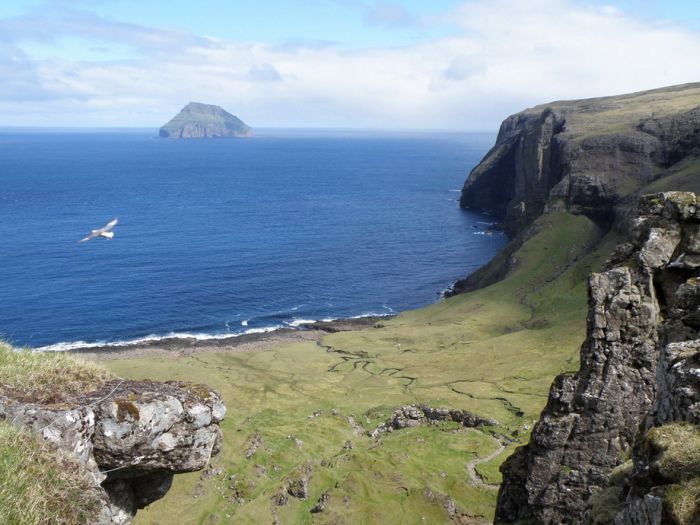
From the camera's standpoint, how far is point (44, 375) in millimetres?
16703

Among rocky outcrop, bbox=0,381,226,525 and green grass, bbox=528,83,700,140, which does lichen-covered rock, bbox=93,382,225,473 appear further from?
green grass, bbox=528,83,700,140

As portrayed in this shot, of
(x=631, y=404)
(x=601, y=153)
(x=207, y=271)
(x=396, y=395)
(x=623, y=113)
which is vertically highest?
(x=623, y=113)

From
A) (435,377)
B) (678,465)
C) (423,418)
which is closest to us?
(678,465)

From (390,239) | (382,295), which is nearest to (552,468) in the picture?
(382,295)

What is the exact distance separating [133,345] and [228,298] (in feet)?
82.7

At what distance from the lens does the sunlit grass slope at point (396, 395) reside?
38.0 metres

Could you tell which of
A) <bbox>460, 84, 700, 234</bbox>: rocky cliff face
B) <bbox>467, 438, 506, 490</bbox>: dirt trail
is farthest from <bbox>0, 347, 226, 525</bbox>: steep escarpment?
<bbox>460, 84, 700, 234</bbox>: rocky cliff face

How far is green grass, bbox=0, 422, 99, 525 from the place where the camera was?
1274 centimetres

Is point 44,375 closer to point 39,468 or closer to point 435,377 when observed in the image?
point 39,468

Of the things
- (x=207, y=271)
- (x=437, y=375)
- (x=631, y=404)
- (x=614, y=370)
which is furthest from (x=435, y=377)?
(x=207, y=271)

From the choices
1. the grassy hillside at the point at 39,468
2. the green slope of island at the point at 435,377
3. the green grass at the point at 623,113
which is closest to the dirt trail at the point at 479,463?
the green slope of island at the point at 435,377

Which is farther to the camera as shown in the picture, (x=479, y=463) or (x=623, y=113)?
(x=623, y=113)

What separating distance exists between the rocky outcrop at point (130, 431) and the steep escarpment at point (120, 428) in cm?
2

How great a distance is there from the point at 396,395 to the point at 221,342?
39.2 metres
